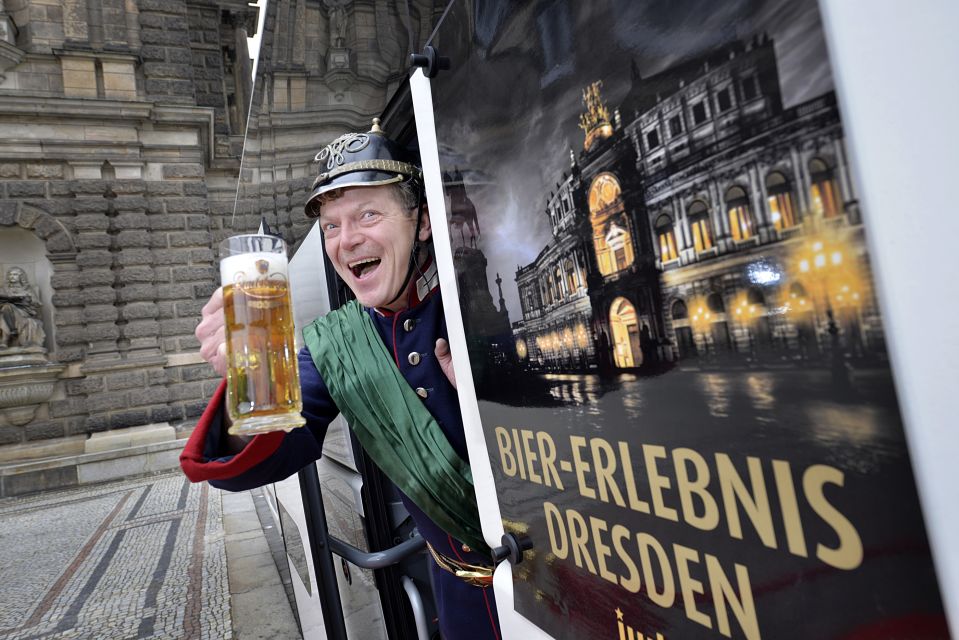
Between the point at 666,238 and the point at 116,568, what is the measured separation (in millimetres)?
4430

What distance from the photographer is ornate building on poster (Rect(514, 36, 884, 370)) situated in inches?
13.0

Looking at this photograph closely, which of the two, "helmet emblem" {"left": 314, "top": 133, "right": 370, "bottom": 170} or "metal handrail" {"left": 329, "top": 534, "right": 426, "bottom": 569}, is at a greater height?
"helmet emblem" {"left": 314, "top": 133, "right": 370, "bottom": 170}

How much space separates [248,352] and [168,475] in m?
7.64

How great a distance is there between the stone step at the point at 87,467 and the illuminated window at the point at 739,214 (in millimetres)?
8228

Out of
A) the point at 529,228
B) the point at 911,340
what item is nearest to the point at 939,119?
the point at 911,340

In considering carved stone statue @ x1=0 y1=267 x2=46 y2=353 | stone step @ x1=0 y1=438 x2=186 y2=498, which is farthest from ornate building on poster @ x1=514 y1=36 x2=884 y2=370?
carved stone statue @ x1=0 y1=267 x2=46 y2=353

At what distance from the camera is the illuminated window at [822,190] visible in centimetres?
32

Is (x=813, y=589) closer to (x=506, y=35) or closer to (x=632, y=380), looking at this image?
(x=632, y=380)

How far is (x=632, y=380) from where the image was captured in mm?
489

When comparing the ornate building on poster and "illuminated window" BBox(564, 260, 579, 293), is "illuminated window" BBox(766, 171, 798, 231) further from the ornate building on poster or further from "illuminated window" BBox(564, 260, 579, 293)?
"illuminated window" BBox(564, 260, 579, 293)

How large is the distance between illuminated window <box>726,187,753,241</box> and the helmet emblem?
0.75 metres

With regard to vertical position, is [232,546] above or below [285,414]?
below

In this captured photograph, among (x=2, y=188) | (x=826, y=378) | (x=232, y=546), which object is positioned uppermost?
(x=2, y=188)

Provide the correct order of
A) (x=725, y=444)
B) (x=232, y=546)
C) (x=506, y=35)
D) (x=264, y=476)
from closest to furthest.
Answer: (x=725, y=444) < (x=506, y=35) < (x=264, y=476) < (x=232, y=546)
